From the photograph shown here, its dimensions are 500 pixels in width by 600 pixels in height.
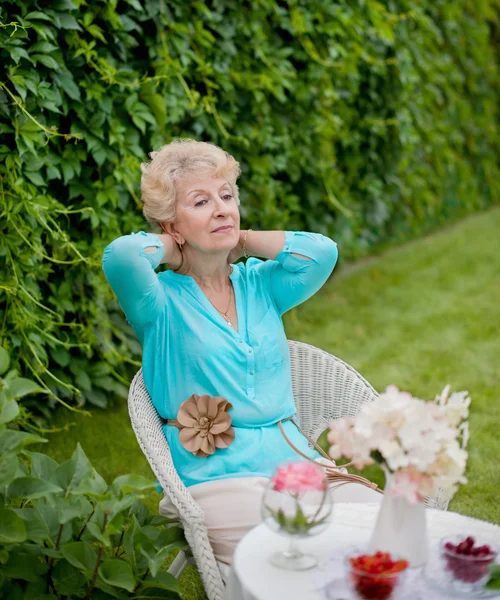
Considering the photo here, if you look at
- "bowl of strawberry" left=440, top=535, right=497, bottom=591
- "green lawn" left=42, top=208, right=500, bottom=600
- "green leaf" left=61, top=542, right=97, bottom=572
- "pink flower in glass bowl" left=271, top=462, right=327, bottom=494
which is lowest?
"green lawn" left=42, top=208, right=500, bottom=600

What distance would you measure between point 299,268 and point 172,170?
0.49m

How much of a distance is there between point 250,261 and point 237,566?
1.24m

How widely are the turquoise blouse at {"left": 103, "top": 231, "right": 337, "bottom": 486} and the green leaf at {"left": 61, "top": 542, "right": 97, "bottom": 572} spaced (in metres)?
0.39

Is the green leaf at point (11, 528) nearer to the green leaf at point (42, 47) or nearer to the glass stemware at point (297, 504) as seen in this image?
the glass stemware at point (297, 504)

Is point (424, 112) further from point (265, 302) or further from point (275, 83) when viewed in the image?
point (265, 302)

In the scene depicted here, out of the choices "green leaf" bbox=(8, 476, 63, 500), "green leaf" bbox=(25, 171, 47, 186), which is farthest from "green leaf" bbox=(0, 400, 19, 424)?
"green leaf" bbox=(25, 171, 47, 186)

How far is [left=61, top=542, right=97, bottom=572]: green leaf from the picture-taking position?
83.1 inches

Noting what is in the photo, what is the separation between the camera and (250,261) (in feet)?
Answer: 9.29

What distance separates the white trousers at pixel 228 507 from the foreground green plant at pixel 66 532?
104 mm

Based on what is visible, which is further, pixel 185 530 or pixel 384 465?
pixel 185 530

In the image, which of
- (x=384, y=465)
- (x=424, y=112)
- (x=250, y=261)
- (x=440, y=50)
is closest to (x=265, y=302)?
(x=250, y=261)

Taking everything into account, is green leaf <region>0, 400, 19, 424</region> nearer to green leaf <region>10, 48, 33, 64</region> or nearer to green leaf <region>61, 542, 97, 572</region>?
green leaf <region>61, 542, 97, 572</region>

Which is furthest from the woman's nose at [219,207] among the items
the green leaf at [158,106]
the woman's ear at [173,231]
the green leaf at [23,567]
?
the green leaf at [158,106]

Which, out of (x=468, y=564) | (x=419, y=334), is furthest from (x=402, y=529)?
(x=419, y=334)
